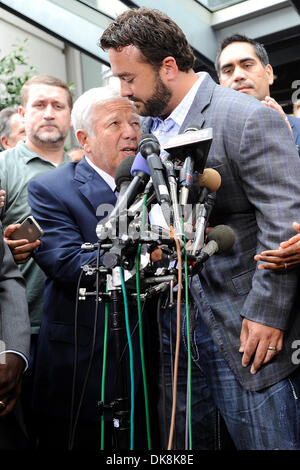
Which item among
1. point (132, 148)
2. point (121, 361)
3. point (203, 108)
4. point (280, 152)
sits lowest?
point (121, 361)

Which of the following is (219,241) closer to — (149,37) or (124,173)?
(124,173)

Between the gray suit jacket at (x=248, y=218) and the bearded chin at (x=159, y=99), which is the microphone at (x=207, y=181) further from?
the bearded chin at (x=159, y=99)

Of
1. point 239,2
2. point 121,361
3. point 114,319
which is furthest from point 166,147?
point 239,2

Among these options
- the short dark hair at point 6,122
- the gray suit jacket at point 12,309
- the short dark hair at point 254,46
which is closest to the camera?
the gray suit jacket at point 12,309

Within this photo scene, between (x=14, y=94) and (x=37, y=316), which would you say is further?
(x=14, y=94)

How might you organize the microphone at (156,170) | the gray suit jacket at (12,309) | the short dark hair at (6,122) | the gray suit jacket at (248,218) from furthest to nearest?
the short dark hair at (6,122) → the gray suit jacket at (12,309) → the gray suit jacket at (248,218) → the microphone at (156,170)

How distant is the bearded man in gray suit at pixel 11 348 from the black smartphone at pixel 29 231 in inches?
3.2

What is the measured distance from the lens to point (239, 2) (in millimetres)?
5078

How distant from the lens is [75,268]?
222cm

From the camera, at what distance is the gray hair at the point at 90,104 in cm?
252

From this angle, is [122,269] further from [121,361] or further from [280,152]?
[280,152]

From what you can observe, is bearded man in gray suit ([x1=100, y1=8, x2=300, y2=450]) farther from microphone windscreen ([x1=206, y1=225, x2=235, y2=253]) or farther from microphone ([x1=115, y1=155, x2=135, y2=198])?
microphone ([x1=115, y1=155, x2=135, y2=198])

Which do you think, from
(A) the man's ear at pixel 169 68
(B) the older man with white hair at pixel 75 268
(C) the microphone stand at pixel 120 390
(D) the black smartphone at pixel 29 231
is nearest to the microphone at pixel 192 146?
(C) the microphone stand at pixel 120 390

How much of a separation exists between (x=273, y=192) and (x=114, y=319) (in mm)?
671
